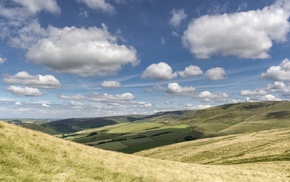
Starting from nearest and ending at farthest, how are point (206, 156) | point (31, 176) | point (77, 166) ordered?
point (31, 176), point (77, 166), point (206, 156)

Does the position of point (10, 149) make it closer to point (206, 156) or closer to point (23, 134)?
point (23, 134)

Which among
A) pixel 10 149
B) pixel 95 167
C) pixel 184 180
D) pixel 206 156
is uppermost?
pixel 10 149

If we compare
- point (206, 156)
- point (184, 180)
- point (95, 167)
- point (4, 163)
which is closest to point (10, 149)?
point (4, 163)

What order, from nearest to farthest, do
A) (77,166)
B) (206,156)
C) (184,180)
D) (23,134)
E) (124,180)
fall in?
(124,180), (77,166), (184,180), (23,134), (206,156)

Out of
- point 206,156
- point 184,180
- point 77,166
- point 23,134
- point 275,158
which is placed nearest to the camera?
point 77,166

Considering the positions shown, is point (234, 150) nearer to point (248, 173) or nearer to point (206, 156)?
point (206, 156)

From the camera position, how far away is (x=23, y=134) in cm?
2600

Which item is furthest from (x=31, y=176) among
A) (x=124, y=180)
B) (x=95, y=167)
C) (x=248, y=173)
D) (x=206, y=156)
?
(x=206, y=156)

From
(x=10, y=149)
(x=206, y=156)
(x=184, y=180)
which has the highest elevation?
(x=10, y=149)

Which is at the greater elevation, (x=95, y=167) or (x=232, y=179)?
(x=95, y=167)

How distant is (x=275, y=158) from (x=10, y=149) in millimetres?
55553

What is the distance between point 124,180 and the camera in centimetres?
1872

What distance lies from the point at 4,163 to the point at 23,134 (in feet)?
37.9

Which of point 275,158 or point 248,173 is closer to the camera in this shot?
point 248,173
